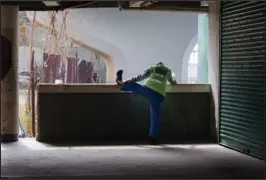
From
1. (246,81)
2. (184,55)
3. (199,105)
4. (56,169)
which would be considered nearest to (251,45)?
→ (246,81)

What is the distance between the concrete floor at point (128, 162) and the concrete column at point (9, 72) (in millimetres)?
463

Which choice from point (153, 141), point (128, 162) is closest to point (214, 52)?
point (153, 141)

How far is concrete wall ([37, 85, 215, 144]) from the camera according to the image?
Answer: 9102mm

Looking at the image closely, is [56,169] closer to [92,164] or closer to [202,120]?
[92,164]

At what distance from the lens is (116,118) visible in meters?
9.27

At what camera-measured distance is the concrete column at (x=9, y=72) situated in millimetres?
8883

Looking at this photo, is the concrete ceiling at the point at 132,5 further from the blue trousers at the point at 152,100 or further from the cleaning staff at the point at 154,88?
the blue trousers at the point at 152,100

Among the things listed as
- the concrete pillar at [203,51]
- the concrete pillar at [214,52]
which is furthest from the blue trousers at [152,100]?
the concrete pillar at [203,51]

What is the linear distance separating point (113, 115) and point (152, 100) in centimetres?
94

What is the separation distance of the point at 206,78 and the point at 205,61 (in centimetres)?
38

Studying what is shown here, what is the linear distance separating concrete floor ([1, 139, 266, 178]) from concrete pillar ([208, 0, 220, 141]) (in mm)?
1012

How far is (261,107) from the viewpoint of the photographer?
7.20 metres

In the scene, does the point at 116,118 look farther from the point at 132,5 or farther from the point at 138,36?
the point at 138,36

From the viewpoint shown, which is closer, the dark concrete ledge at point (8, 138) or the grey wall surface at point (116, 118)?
the dark concrete ledge at point (8, 138)
